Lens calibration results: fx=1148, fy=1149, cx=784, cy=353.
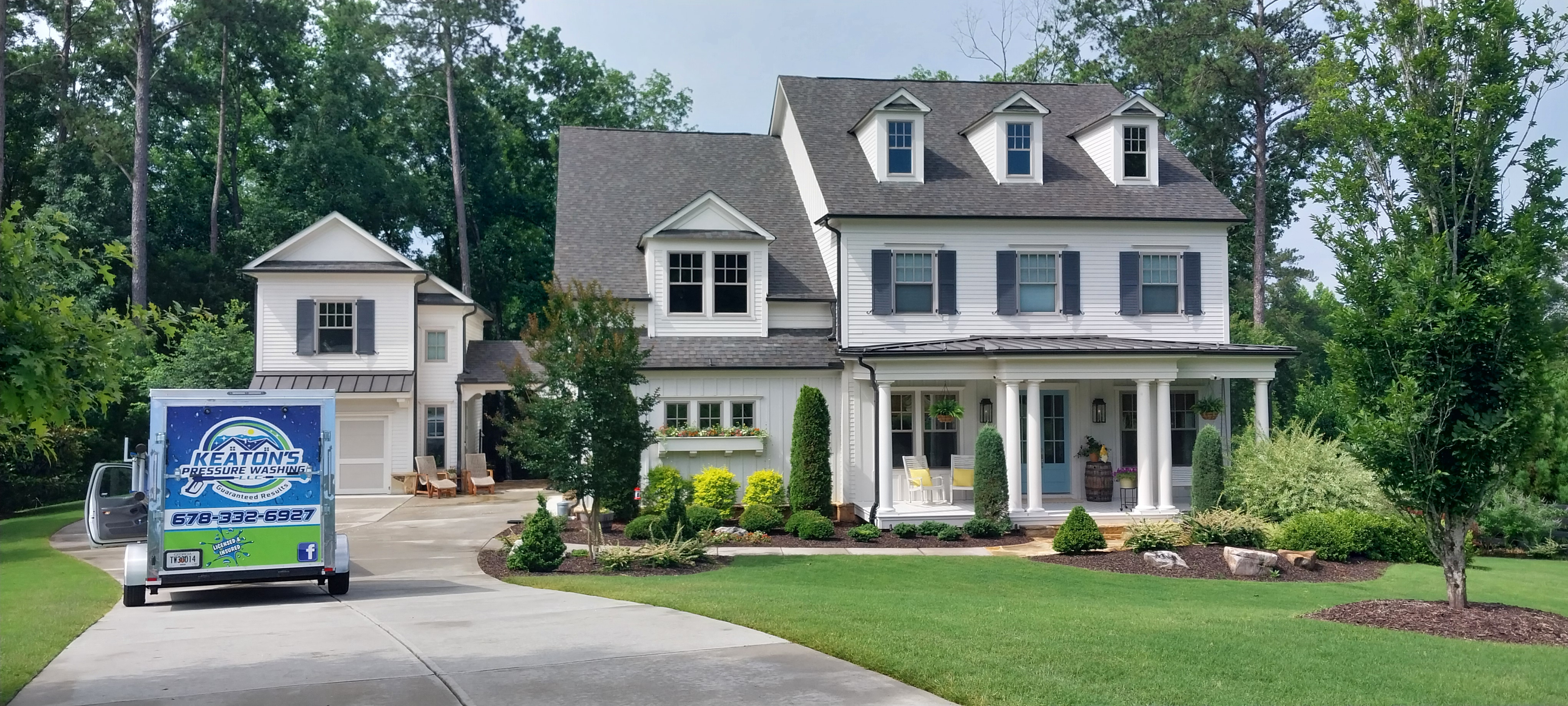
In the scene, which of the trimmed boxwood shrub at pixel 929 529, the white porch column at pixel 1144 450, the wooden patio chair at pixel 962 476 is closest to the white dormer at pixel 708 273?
the wooden patio chair at pixel 962 476

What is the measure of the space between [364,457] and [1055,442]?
1768 cm

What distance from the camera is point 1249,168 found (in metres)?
41.9

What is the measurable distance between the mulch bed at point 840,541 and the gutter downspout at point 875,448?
0.83 meters

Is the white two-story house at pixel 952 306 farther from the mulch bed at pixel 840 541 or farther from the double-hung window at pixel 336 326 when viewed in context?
the double-hung window at pixel 336 326

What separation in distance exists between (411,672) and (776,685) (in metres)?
2.78

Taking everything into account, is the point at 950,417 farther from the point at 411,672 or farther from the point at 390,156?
the point at 390,156

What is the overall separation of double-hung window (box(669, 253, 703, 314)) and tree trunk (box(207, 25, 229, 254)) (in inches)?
946

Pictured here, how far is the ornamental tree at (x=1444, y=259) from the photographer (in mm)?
12156

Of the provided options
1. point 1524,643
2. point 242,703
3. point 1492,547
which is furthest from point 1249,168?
point 242,703

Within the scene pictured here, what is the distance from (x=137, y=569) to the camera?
13.3 metres

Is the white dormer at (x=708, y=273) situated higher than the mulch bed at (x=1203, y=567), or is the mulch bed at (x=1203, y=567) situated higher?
the white dormer at (x=708, y=273)

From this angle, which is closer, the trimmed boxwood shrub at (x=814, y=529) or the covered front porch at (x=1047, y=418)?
the trimmed boxwood shrub at (x=814, y=529)

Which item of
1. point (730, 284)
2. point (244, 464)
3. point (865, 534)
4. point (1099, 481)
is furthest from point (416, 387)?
point (1099, 481)

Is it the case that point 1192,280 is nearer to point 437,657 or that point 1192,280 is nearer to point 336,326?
point 437,657
